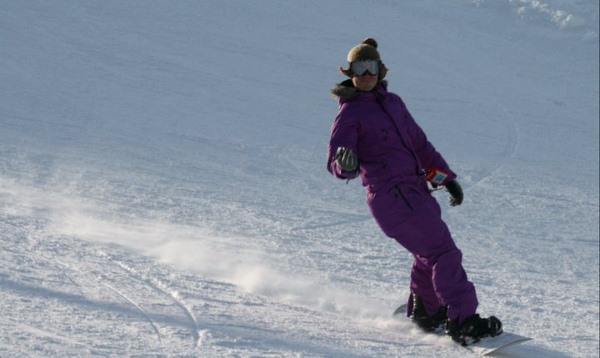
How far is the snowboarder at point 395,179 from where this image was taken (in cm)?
513

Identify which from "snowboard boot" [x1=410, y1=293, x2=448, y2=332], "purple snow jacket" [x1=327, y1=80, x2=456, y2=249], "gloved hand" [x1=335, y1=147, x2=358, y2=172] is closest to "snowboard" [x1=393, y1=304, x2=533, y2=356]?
"snowboard boot" [x1=410, y1=293, x2=448, y2=332]

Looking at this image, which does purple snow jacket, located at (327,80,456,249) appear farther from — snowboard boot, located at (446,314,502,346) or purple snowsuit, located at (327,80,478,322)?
snowboard boot, located at (446,314,502,346)

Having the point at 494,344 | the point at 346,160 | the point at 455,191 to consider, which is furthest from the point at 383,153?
the point at 494,344

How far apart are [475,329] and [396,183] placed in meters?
0.82

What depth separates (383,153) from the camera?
5.15 metres

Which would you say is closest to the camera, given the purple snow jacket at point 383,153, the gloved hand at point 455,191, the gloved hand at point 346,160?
the gloved hand at point 346,160

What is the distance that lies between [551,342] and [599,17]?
14717mm

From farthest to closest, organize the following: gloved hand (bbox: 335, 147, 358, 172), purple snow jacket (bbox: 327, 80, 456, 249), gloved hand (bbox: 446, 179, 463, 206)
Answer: gloved hand (bbox: 446, 179, 463, 206)
purple snow jacket (bbox: 327, 80, 456, 249)
gloved hand (bbox: 335, 147, 358, 172)

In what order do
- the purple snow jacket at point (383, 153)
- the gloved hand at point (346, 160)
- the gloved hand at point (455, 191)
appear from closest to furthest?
1. the gloved hand at point (346, 160)
2. the purple snow jacket at point (383, 153)
3. the gloved hand at point (455, 191)

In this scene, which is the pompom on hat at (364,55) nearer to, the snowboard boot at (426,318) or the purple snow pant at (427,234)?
the purple snow pant at (427,234)

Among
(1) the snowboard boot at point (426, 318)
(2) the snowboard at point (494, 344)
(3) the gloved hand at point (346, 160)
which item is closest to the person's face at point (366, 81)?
(3) the gloved hand at point (346, 160)

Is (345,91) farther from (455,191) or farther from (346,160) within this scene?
(455,191)

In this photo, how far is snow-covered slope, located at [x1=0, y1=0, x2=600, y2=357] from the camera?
16.9 feet

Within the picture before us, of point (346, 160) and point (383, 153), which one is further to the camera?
point (383, 153)
